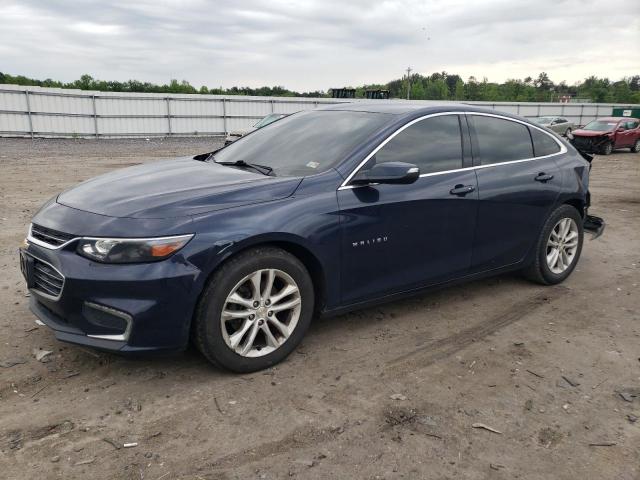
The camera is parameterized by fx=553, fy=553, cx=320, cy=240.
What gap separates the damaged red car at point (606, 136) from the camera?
22.5 meters

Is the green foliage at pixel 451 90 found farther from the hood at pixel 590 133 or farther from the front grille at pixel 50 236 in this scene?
the front grille at pixel 50 236

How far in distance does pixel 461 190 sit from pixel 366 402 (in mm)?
1889

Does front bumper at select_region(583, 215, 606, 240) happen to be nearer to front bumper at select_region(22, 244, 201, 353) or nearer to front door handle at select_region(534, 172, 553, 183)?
front door handle at select_region(534, 172, 553, 183)

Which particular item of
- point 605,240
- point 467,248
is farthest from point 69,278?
point 605,240

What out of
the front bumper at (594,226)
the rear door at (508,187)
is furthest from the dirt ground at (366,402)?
the front bumper at (594,226)

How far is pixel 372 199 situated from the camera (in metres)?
3.74

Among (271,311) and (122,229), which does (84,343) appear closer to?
(122,229)

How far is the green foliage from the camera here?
6806 centimetres

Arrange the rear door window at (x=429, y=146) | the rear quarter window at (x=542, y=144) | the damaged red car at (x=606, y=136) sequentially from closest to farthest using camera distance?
the rear door window at (x=429, y=146) → the rear quarter window at (x=542, y=144) → the damaged red car at (x=606, y=136)

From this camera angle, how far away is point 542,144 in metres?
5.13

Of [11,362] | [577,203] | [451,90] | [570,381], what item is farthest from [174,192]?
[451,90]

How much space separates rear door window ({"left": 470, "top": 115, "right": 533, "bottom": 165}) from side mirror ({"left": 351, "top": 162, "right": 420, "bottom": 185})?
1126 millimetres

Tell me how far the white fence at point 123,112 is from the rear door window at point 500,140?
18015 millimetres

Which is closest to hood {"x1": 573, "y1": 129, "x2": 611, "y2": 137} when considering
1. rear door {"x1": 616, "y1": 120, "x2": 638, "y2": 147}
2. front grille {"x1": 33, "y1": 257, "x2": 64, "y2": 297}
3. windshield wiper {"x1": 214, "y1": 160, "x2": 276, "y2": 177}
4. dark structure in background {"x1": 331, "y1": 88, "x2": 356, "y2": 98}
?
rear door {"x1": 616, "y1": 120, "x2": 638, "y2": 147}
